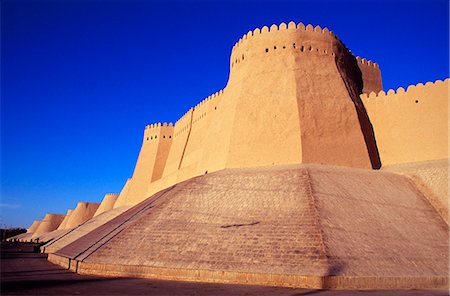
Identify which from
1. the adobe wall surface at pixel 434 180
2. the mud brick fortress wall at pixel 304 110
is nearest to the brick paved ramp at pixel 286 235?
the adobe wall surface at pixel 434 180

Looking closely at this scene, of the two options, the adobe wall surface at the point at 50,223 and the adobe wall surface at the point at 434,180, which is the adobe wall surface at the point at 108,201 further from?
the adobe wall surface at the point at 434,180

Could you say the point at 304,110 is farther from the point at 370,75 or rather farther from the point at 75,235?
the point at 75,235

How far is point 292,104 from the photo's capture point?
17.7 meters

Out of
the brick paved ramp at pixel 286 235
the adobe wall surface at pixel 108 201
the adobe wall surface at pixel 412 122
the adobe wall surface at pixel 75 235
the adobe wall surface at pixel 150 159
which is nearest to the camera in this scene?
the brick paved ramp at pixel 286 235

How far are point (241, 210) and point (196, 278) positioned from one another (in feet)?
10.7

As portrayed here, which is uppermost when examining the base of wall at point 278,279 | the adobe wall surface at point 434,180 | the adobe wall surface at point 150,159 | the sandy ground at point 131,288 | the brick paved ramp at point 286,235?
the adobe wall surface at point 150,159

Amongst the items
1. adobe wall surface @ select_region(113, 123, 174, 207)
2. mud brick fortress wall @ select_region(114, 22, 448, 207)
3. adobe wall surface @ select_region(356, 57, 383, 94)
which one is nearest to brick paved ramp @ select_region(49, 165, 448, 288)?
mud brick fortress wall @ select_region(114, 22, 448, 207)

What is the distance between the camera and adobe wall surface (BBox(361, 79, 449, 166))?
16.4 metres

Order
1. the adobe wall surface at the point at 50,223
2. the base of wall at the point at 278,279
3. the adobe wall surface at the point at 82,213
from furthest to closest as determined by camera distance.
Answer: the adobe wall surface at the point at 50,223, the adobe wall surface at the point at 82,213, the base of wall at the point at 278,279

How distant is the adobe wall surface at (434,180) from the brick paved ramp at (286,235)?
0.35 meters

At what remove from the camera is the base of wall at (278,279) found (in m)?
9.36

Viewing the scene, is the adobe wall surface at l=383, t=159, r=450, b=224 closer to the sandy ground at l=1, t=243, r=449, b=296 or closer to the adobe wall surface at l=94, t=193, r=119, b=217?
the sandy ground at l=1, t=243, r=449, b=296

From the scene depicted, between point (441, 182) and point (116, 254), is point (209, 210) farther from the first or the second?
point (441, 182)

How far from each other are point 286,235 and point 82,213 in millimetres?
37100
